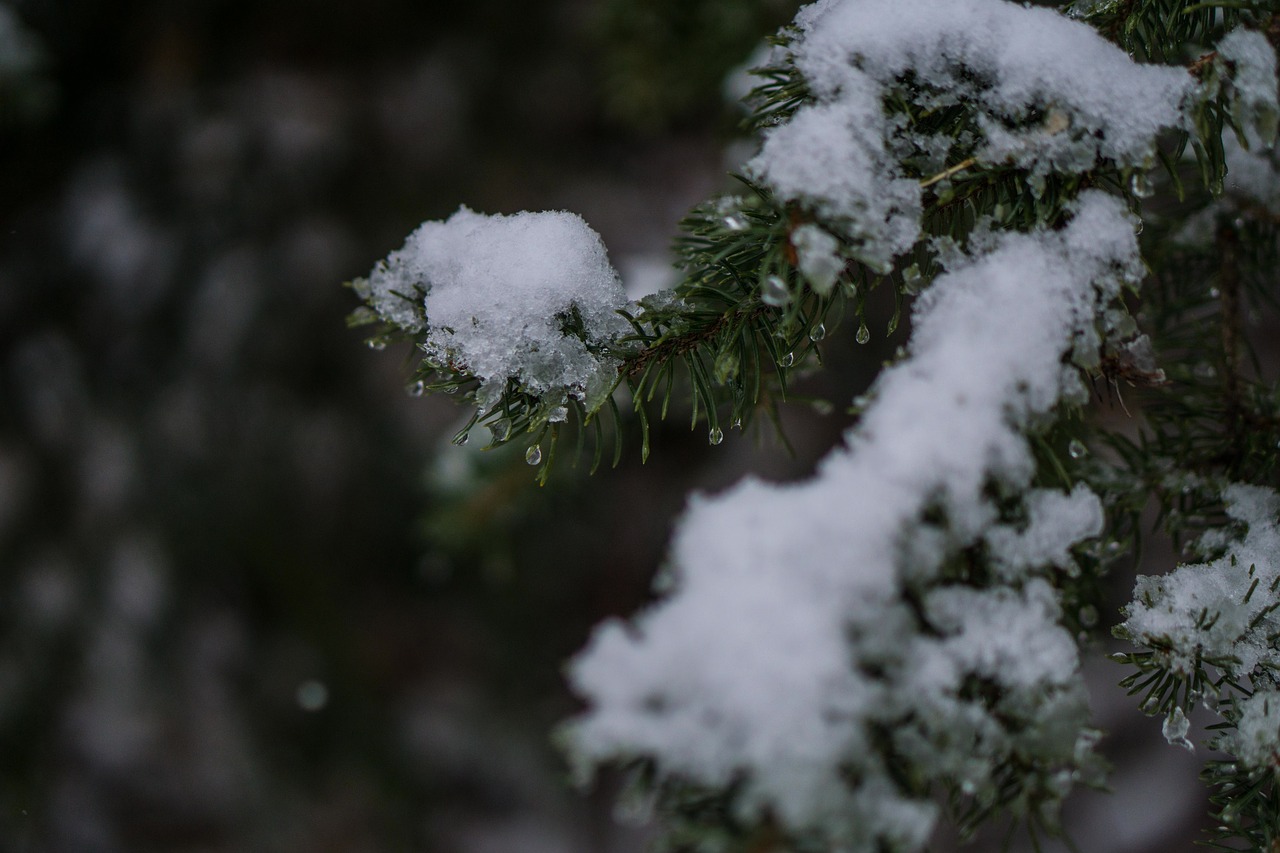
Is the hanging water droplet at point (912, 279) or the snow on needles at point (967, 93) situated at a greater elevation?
the snow on needles at point (967, 93)

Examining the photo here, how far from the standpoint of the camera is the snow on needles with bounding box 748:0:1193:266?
46cm

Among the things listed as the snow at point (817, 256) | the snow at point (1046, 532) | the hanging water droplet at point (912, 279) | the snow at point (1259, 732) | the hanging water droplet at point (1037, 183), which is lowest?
the snow at point (1259, 732)

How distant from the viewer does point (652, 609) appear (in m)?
0.36

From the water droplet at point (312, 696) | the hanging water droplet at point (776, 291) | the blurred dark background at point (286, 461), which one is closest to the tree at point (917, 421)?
the hanging water droplet at point (776, 291)

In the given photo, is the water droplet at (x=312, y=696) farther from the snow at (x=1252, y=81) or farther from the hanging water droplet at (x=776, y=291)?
the snow at (x=1252, y=81)

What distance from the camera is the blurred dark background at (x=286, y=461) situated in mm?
1818

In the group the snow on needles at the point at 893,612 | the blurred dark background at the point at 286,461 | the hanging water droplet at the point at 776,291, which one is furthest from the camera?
the blurred dark background at the point at 286,461

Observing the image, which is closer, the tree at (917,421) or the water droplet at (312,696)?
the tree at (917,421)

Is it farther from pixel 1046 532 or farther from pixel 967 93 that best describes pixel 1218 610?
pixel 967 93

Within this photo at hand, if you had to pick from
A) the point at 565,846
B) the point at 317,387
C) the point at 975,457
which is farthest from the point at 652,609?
the point at 565,846

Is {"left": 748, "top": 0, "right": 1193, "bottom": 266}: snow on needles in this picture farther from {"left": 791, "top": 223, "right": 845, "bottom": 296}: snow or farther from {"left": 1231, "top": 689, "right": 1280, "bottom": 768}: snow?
{"left": 1231, "top": 689, "right": 1280, "bottom": 768}: snow

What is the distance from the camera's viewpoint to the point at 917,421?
15.7 inches

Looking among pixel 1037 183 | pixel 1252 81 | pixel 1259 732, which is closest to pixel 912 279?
pixel 1037 183

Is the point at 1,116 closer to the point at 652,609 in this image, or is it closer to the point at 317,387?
the point at 317,387
